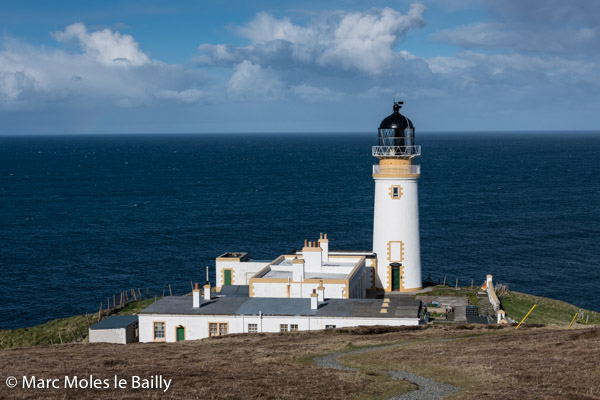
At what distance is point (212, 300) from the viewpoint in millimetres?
43594

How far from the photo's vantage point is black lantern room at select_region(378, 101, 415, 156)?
168ft

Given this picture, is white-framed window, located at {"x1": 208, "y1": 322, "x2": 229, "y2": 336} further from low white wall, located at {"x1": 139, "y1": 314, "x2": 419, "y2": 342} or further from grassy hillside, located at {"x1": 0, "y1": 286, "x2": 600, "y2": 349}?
grassy hillside, located at {"x1": 0, "y1": 286, "x2": 600, "y2": 349}

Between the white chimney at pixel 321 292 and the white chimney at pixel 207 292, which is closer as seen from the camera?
the white chimney at pixel 321 292

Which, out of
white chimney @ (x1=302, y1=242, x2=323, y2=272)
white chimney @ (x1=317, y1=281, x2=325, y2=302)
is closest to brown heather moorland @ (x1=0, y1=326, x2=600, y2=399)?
white chimney @ (x1=317, y1=281, x2=325, y2=302)

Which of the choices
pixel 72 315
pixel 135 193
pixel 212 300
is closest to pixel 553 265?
pixel 212 300

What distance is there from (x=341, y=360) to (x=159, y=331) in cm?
1540

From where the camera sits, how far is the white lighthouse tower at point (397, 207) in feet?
168

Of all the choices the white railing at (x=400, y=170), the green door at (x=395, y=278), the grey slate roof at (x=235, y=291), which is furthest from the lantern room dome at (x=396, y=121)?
the grey slate roof at (x=235, y=291)

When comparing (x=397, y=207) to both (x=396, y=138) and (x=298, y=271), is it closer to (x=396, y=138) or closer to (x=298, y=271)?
(x=396, y=138)

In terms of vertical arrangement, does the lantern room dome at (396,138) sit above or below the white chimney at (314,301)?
above

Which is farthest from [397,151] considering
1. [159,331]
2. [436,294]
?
[159,331]

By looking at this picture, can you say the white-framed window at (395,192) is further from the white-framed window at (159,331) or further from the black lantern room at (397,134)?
the white-framed window at (159,331)

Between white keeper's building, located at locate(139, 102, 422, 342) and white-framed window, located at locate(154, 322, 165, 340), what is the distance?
2.3 inches

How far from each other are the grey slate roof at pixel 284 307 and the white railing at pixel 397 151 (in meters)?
12.2
